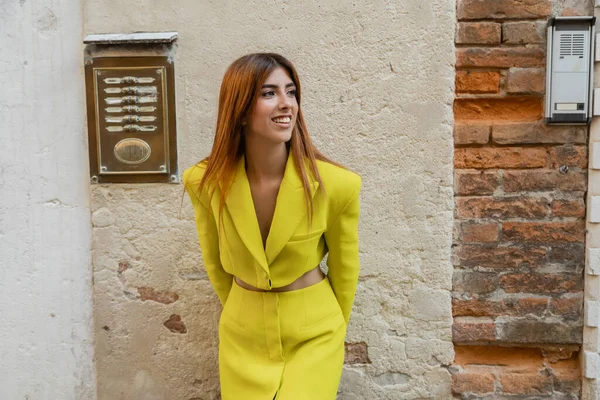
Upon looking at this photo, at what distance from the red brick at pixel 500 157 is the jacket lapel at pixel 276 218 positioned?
1.04 m

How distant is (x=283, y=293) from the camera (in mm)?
2195

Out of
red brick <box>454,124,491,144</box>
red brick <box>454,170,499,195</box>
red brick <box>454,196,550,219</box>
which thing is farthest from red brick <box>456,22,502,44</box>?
red brick <box>454,196,550,219</box>

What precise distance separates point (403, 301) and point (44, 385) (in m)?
1.95

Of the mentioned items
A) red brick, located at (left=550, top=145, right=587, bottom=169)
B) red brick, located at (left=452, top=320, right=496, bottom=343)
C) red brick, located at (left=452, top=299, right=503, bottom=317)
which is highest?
red brick, located at (left=550, top=145, right=587, bottom=169)

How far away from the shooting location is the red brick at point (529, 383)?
289cm

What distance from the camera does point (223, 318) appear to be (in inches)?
92.1

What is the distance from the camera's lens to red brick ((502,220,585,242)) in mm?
2795

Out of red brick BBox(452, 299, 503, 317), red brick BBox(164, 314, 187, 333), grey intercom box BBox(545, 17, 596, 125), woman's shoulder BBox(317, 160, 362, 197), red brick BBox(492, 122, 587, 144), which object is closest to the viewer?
woman's shoulder BBox(317, 160, 362, 197)

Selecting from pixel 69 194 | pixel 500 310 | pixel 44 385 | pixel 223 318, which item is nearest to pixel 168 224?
pixel 69 194

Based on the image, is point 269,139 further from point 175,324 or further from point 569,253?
point 569,253

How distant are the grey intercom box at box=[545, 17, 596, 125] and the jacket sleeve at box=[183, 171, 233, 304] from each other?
168 cm

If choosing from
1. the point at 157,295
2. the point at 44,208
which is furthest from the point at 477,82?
the point at 44,208

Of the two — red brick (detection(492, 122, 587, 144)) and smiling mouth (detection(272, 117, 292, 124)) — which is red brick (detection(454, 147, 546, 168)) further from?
smiling mouth (detection(272, 117, 292, 124))

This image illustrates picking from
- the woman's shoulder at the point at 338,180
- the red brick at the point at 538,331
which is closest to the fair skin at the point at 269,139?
the woman's shoulder at the point at 338,180
